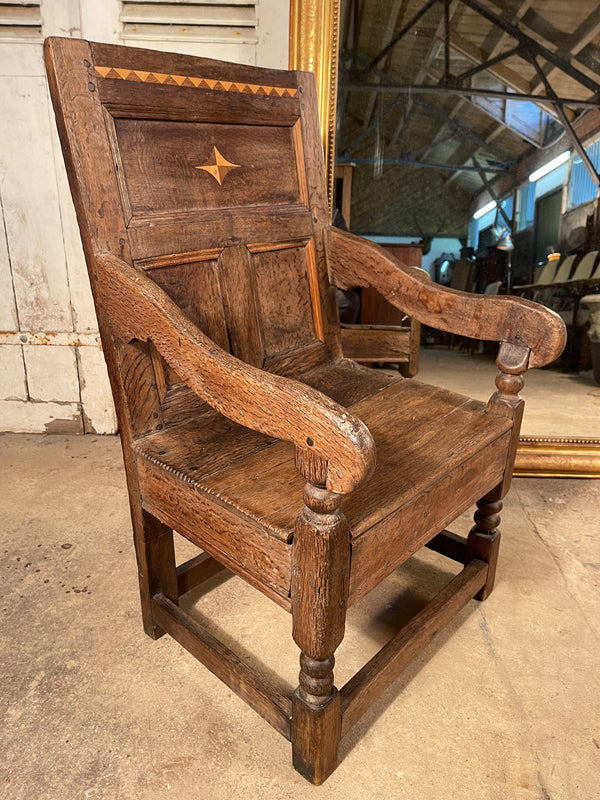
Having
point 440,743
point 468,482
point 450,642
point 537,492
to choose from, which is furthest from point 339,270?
point 537,492

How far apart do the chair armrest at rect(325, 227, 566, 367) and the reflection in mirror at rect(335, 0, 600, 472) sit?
2.25ft

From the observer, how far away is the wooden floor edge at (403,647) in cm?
100

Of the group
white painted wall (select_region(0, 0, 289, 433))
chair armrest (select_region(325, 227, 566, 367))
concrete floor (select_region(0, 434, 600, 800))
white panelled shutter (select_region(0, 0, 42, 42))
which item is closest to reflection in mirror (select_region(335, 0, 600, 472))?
white painted wall (select_region(0, 0, 289, 433))

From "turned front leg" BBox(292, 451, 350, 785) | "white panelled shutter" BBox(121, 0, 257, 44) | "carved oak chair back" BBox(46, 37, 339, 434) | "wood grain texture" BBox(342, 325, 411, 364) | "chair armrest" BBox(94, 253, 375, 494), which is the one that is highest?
"white panelled shutter" BBox(121, 0, 257, 44)

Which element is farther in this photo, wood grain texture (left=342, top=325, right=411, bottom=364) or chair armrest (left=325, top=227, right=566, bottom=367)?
wood grain texture (left=342, top=325, right=411, bottom=364)

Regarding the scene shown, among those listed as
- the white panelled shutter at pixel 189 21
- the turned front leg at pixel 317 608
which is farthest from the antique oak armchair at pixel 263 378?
the white panelled shutter at pixel 189 21

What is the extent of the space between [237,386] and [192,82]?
0.73 meters

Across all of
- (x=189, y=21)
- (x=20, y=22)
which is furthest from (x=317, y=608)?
(x=20, y=22)

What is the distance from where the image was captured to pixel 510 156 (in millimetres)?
1966

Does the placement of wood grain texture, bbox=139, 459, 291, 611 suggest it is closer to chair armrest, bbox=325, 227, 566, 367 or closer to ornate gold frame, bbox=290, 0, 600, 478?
chair armrest, bbox=325, 227, 566, 367

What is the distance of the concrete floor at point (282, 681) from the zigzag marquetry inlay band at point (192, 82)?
124 centimetres

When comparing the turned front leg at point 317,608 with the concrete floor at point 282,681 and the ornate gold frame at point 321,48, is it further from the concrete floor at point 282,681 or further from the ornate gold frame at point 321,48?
the ornate gold frame at point 321,48

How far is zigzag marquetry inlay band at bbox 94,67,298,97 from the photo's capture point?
1016 mm

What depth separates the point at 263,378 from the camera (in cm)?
76
